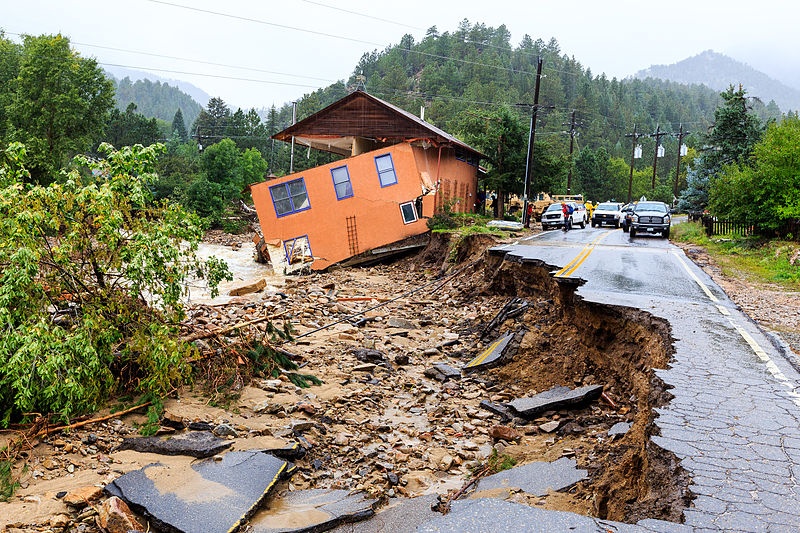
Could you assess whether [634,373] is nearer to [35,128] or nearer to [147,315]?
[147,315]

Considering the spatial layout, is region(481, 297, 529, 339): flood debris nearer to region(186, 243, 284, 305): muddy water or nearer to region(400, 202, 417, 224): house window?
region(186, 243, 284, 305): muddy water

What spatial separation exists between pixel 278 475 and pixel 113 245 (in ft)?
12.4

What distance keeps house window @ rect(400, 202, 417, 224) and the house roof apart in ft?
13.8

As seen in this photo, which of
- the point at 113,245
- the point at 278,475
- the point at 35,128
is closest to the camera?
the point at 278,475

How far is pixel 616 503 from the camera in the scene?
4.77 metres

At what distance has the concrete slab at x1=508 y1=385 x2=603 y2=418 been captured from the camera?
8.30m

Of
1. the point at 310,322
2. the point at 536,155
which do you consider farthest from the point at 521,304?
the point at 536,155

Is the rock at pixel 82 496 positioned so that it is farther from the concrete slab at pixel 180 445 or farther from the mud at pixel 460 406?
the concrete slab at pixel 180 445

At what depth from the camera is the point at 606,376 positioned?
8852 mm

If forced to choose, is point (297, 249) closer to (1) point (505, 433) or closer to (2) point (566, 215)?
(2) point (566, 215)

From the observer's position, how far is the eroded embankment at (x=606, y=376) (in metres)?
4.56

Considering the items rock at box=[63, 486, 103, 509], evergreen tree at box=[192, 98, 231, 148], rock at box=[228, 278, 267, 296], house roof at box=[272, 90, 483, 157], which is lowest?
rock at box=[228, 278, 267, 296]

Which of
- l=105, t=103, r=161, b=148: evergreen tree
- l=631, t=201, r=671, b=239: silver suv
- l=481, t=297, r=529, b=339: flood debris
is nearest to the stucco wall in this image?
l=631, t=201, r=671, b=239: silver suv

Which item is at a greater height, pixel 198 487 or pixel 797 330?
pixel 797 330
